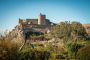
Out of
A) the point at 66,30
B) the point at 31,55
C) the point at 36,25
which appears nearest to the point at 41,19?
the point at 36,25

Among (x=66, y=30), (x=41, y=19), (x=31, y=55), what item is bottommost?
(x=31, y=55)

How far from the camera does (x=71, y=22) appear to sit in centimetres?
3059

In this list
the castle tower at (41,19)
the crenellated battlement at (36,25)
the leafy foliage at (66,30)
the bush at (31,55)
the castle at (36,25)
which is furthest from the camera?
the castle tower at (41,19)

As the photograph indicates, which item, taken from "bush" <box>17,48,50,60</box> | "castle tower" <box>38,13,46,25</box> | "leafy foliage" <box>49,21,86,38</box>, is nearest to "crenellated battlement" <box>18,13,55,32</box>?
"castle tower" <box>38,13,46,25</box>

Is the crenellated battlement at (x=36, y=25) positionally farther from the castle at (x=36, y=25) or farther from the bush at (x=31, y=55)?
the bush at (x=31, y=55)

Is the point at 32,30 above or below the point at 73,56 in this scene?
above

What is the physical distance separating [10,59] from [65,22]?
2250 centimetres

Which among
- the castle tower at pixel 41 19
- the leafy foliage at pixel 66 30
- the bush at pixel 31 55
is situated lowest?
the bush at pixel 31 55

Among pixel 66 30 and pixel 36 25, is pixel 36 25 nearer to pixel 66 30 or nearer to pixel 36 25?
pixel 36 25

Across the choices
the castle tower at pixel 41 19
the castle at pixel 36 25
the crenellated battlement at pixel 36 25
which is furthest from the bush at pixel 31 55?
the castle tower at pixel 41 19

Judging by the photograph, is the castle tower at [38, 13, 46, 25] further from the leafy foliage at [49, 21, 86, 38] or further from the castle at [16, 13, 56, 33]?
the leafy foliage at [49, 21, 86, 38]

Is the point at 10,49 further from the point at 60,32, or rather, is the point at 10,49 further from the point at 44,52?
the point at 60,32

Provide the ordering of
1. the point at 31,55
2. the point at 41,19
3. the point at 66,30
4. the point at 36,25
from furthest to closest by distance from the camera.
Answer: the point at 41,19 < the point at 36,25 < the point at 66,30 < the point at 31,55

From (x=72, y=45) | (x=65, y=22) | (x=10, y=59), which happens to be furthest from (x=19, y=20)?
(x=10, y=59)
